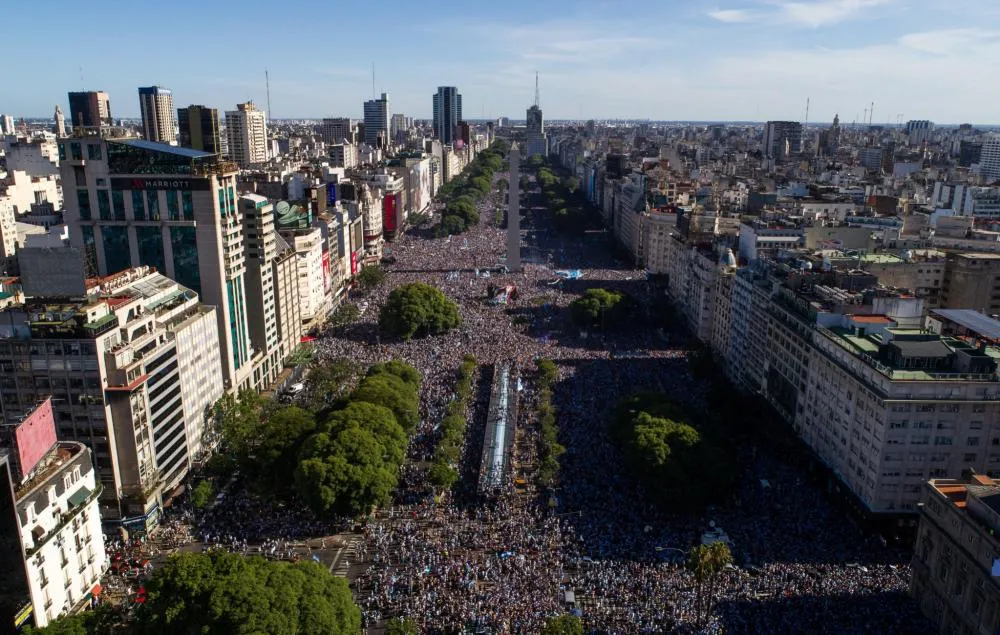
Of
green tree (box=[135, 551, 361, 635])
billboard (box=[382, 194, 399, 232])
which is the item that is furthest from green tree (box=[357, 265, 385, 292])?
green tree (box=[135, 551, 361, 635])

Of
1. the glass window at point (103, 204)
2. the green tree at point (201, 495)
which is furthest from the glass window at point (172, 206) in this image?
the green tree at point (201, 495)

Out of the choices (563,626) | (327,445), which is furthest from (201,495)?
(563,626)

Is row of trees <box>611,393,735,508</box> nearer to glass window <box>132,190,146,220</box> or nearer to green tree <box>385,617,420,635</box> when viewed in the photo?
green tree <box>385,617,420,635</box>

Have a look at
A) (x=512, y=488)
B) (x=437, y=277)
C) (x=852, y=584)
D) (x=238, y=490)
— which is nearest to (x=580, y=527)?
(x=512, y=488)

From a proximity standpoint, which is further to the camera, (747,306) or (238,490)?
(747,306)

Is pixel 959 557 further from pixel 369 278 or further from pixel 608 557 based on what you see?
pixel 369 278

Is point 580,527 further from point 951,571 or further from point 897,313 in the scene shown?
point 897,313

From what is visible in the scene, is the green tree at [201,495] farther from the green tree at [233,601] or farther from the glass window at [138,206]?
the glass window at [138,206]
